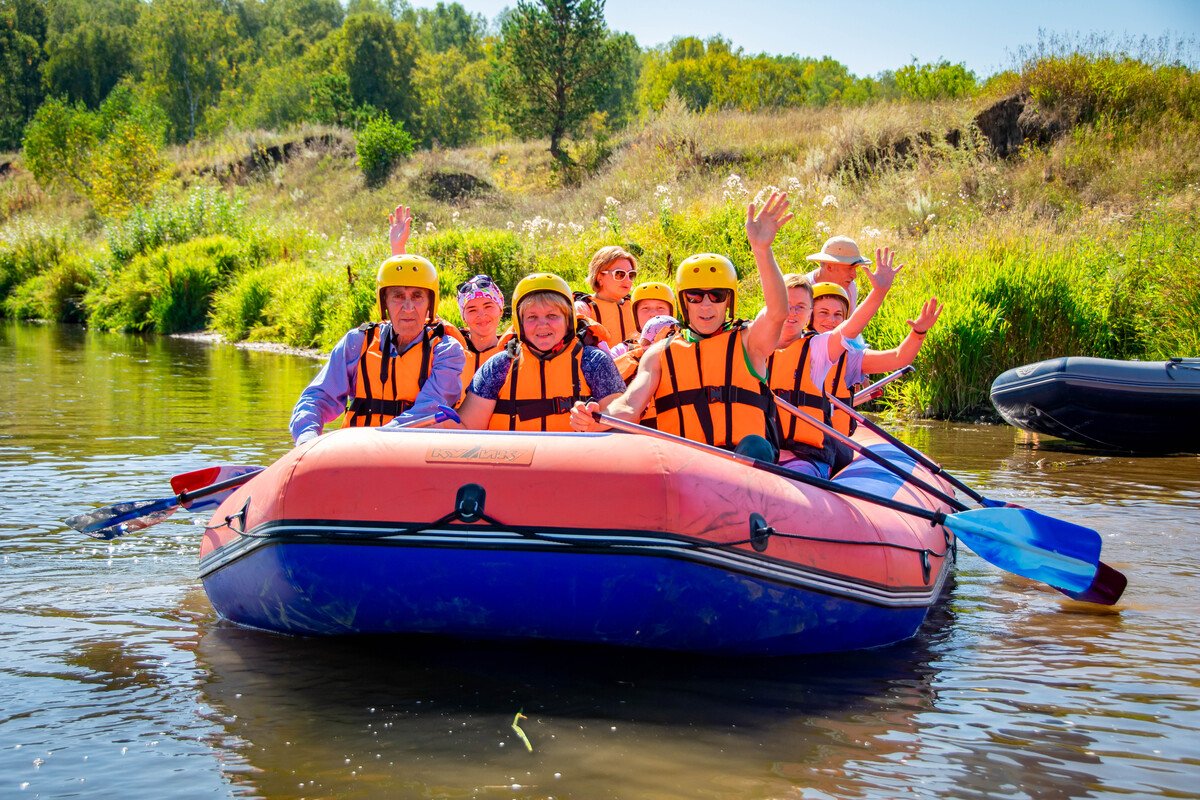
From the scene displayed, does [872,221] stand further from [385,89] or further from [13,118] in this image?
[13,118]

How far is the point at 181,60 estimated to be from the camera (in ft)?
175

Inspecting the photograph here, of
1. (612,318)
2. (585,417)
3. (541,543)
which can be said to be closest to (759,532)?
(541,543)

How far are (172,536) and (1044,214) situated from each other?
1054 cm

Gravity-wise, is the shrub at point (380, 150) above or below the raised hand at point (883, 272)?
above

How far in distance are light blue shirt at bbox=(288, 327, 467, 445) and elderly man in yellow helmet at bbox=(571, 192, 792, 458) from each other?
2.47 feet

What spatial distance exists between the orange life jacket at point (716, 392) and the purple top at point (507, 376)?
0.23m

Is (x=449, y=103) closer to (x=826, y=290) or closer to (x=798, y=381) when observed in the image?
(x=826, y=290)

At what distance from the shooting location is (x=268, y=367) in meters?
14.1

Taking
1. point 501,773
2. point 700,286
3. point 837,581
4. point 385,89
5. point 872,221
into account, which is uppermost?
point 385,89

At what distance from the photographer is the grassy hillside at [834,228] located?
9.52 meters

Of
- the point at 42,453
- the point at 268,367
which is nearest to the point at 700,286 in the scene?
the point at 42,453

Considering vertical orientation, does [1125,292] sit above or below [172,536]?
above

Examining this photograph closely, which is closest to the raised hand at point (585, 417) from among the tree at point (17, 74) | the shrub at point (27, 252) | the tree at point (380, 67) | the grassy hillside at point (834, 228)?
the grassy hillside at point (834, 228)

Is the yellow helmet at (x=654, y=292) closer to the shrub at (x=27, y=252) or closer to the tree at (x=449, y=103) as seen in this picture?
the shrub at (x=27, y=252)
